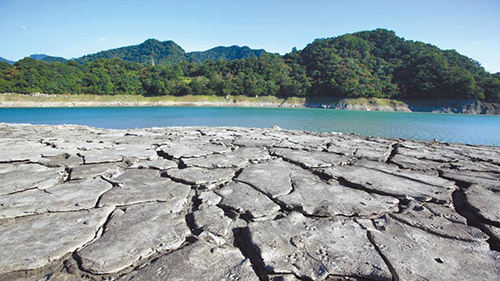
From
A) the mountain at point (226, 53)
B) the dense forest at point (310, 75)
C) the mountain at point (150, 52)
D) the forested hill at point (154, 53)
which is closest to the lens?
the dense forest at point (310, 75)

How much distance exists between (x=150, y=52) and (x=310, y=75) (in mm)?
110906

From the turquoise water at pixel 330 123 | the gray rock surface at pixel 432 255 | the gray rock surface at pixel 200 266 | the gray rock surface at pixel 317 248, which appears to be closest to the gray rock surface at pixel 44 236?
the gray rock surface at pixel 200 266

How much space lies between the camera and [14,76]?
4253cm

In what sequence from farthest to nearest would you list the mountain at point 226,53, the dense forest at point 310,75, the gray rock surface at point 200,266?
the mountain at point 226,53, the dense forest at point 310,75, the gray rock surface at point 200,266

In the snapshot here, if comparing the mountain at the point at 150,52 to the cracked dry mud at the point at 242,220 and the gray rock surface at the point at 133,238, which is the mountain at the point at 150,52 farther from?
the gray rock surface at the point at 133,238

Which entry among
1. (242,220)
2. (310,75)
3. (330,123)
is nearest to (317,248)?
(242,220)

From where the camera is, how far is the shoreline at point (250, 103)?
4322 centimetres

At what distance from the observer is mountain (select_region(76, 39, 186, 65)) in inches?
5293

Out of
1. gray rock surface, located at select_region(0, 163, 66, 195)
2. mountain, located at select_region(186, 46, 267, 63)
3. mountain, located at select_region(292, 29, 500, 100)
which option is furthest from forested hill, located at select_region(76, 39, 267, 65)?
gray rock surface, located at select_region(0, 163, 66, 195)

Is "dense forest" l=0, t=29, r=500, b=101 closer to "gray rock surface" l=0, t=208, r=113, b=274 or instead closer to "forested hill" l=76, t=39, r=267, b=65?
"gray rock surface" l=0, t=208, r=113, b=274

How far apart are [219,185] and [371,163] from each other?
1.96 meters

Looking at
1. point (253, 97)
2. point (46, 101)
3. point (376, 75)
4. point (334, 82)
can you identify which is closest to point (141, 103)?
point (46, 101)

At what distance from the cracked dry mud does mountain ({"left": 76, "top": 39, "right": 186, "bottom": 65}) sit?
141 meters

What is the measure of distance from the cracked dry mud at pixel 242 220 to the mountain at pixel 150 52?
141 metres
